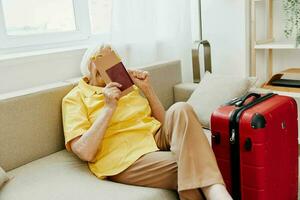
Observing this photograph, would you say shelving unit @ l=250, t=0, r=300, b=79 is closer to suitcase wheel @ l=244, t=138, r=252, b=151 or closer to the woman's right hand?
suitcase wheel @ l=244, t=138, r=252, b=151

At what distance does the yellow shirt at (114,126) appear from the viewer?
1.66 metres

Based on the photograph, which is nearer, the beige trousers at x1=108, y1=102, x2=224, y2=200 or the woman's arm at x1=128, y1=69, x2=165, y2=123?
the beige trousers at x1=108, y1=102, x2=224, y2=200

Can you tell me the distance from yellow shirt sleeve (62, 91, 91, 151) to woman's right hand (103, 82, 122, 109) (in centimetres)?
14

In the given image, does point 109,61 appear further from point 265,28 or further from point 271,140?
point 265,28

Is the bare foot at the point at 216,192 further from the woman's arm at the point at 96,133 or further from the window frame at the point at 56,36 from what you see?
the window frame at the point at 56,36

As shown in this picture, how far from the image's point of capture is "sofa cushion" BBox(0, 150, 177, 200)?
Result: 4.79ft

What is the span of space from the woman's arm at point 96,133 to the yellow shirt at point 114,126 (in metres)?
0.05

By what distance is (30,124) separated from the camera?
1.78 meters

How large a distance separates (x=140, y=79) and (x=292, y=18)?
4.40 feet

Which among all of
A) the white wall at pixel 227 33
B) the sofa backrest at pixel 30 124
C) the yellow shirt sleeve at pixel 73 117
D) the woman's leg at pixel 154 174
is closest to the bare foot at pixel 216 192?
the woman's leg at pixel 154 174

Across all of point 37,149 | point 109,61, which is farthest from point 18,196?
point 109,61

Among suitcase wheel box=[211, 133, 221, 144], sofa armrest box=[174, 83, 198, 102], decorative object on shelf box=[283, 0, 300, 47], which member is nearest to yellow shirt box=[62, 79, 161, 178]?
suitcase wheel box=[211, 133, 221, 144]

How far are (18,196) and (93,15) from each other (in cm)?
155

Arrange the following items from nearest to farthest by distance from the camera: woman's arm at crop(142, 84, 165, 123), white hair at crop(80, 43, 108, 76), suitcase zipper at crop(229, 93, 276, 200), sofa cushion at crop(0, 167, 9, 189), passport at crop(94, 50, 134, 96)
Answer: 1. sofa cushion at crop(0, 167, 9, 189)
2. suitcase zipper at crop(229, 93, 276, 200)
3. passport at crop(94, 50, 134, 96)
4. white hair at crop(80, 43, 108, 76)
5. woman's arm at crop(142, 84, 165, 123)
